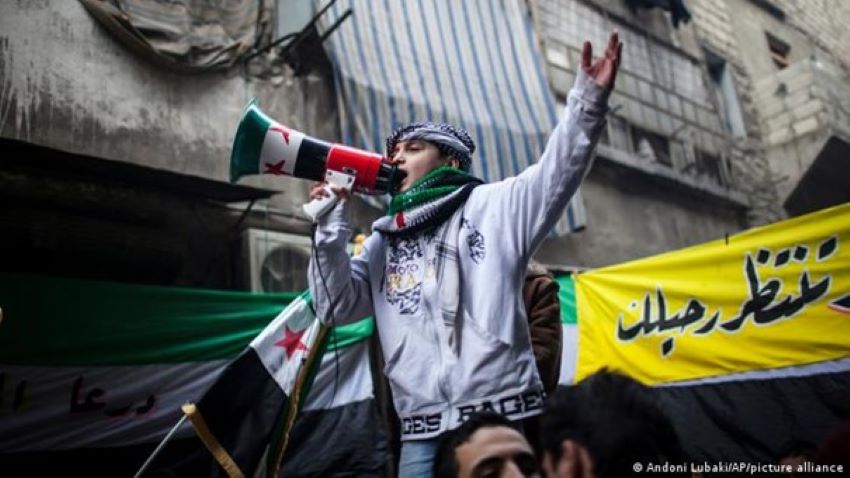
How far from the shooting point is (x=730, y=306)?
4500 millimetres

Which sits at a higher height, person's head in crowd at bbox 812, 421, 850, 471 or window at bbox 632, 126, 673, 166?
window at bbox 632, 126, 673, 166

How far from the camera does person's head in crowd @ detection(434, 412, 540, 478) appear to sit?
1688mm

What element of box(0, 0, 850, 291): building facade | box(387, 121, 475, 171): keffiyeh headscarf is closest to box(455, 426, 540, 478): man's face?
box(387, 121, 475, 171): keffiyeh headscarf

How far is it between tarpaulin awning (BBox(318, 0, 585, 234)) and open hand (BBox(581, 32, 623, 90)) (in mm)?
4272

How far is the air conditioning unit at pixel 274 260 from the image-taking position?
4.97m

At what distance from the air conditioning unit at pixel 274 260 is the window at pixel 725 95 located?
9.42 m

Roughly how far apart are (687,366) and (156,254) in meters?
4.26

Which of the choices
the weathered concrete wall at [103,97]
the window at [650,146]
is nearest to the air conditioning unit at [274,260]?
the weathered concrete wall at [103,97]

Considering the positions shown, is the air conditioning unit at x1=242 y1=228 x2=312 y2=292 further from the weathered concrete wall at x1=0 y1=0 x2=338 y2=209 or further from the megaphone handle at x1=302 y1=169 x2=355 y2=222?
the megaphone handle at x1=302 y1=169 x2=355 y2=222

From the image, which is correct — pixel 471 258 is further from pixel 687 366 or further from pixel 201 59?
pixel 201 59

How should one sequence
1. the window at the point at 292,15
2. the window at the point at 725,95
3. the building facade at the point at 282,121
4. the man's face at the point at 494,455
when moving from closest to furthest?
the man's face at the point at 494,455 → the building facade at the point at 282,121 → the window at the point at 292,15 → the window at the point at 725,95

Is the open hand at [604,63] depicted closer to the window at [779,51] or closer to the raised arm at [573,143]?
the raised arm at [573,143]

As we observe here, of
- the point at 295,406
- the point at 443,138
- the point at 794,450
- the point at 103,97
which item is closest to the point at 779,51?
the point at 794,450

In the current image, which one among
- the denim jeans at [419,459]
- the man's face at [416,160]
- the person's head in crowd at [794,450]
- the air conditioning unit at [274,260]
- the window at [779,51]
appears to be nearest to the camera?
the denim jeans at [419,459]
